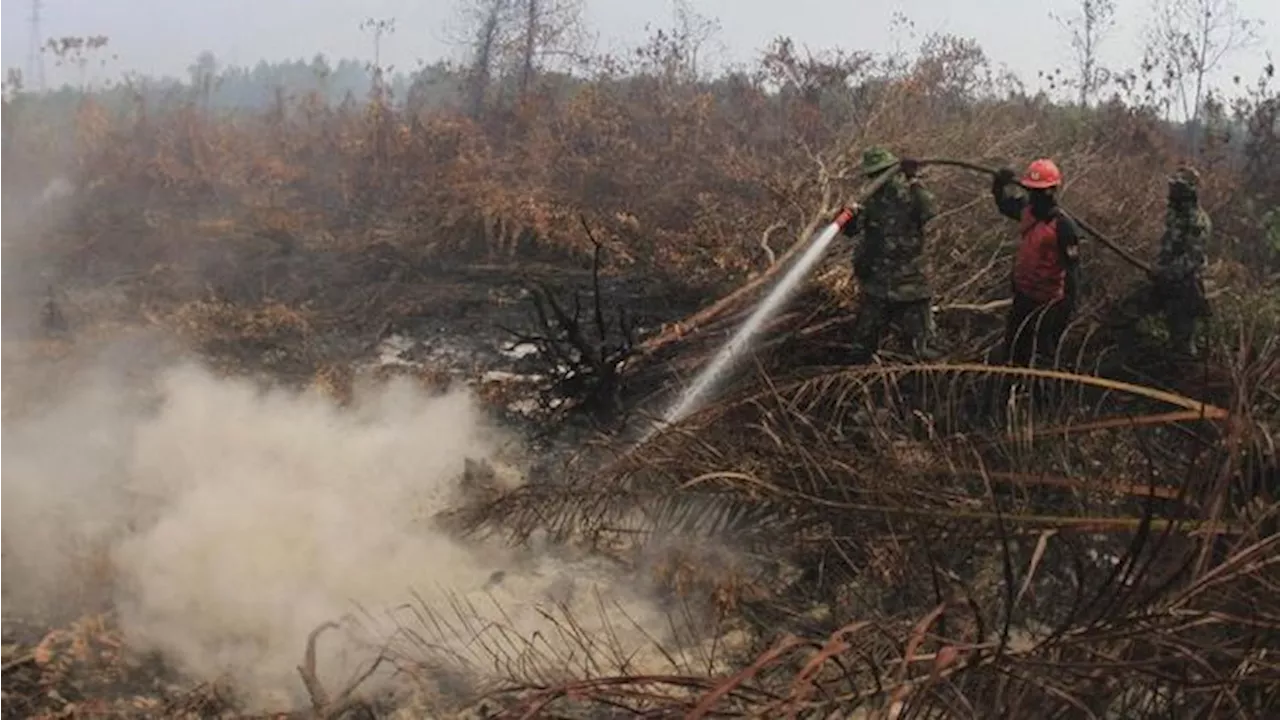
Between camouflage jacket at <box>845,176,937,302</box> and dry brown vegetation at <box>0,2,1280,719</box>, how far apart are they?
0.62m

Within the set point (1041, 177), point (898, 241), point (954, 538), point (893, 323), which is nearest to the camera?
point (954, 538)

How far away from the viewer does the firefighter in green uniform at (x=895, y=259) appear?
612 centimetres

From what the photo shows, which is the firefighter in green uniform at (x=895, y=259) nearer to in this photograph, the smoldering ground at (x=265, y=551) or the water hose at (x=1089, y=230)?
the water hose at (x=1089, y=230)

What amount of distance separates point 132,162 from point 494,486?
1237 cm

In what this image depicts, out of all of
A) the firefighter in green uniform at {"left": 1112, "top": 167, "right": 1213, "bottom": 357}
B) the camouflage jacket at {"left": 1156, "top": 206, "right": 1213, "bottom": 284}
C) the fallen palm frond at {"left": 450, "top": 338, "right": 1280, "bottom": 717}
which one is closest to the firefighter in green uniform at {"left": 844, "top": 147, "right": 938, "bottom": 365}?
the fallen palm frond at {"left": 450, "top": 338, "right": 1280, "bottom": 717}

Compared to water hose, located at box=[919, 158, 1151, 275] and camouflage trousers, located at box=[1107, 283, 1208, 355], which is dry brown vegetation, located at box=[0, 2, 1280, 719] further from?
water hose, located at box=[919, 158, 1151, 275]

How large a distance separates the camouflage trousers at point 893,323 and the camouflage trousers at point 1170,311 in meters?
1.26

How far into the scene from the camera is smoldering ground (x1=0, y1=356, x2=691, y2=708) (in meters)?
4.09

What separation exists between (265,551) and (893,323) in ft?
12.6

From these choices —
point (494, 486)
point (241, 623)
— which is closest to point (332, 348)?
point (494, 486)

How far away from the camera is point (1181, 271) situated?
624 centimetres

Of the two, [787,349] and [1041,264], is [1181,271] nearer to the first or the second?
[1041,264]

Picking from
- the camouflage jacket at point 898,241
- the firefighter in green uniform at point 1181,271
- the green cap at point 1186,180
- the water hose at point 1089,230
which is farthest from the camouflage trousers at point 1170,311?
the camouflage jacket at point 898,241

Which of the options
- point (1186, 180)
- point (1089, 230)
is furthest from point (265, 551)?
point (1186, 180)
